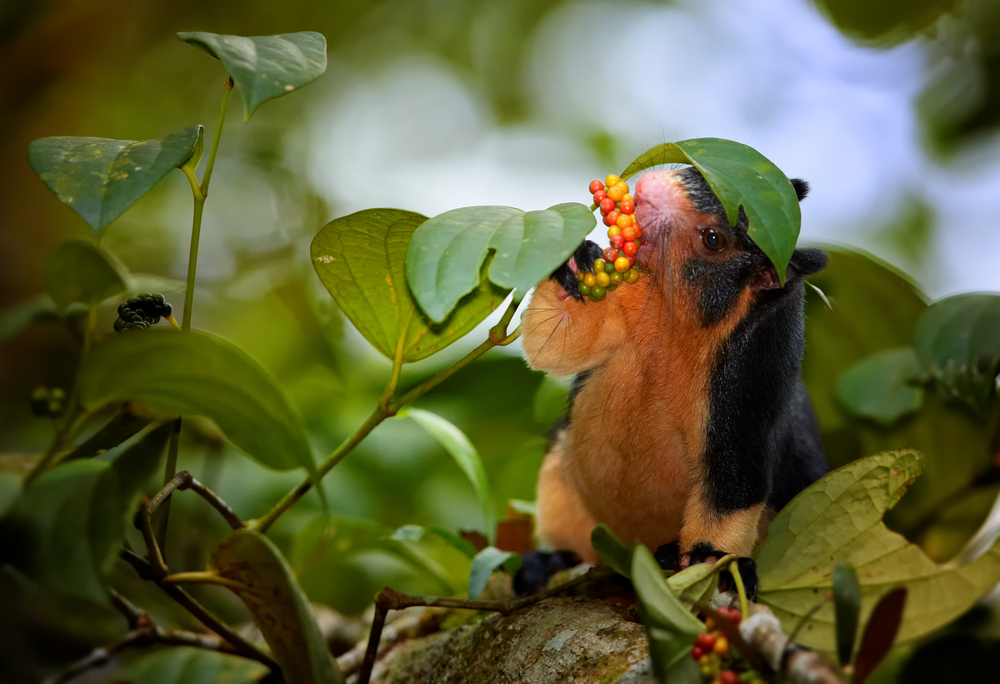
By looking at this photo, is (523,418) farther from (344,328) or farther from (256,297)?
(256,297)

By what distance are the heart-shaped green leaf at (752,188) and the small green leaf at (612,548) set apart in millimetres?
360

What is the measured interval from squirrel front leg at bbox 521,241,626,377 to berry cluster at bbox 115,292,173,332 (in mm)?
527

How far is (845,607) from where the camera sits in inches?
25.8

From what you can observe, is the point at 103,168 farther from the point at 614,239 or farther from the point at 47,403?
the point at 614,239

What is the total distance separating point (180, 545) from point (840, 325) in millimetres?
1777

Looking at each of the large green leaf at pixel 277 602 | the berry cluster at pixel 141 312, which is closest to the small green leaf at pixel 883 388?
the large green leaf at pixel 277 602

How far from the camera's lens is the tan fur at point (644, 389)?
1102 millimetres

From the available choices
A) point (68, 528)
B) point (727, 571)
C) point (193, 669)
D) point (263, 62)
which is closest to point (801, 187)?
point (727, 571)

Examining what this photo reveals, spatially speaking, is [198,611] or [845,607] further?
[198,611]

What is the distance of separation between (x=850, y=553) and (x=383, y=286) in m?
0.68

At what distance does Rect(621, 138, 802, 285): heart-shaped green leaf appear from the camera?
2.46ft

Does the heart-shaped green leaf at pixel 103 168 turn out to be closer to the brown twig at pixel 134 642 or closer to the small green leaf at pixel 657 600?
the brown twig at pixel 134 642

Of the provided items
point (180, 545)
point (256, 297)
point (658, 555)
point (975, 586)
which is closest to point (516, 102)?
point (256, 297)

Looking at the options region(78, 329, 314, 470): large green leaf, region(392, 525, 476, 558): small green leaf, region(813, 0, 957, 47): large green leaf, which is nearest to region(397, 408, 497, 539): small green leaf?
region(392, 525, 476, 558): small green leaf
